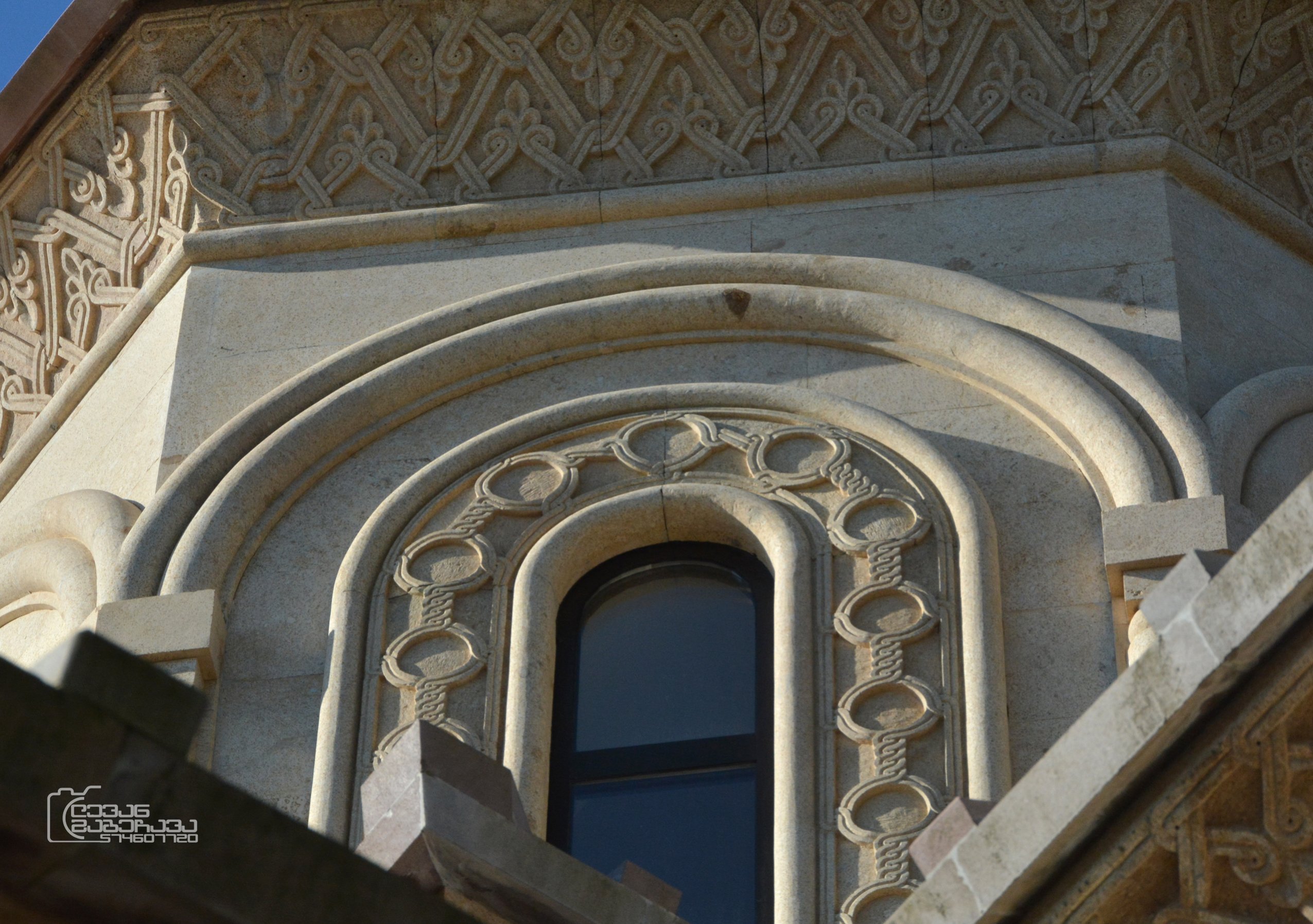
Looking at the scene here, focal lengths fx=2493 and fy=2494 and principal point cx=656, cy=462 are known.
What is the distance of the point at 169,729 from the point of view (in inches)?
155

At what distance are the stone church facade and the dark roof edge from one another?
29 mm

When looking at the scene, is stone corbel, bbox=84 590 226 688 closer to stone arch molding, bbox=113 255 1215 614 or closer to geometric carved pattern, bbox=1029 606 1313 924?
stone arch molding, bbox=113 255 1215 614

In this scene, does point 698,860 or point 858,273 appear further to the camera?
point 858,273

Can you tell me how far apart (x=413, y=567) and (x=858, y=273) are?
6.90ft

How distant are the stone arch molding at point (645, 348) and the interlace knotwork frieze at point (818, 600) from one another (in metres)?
0.50

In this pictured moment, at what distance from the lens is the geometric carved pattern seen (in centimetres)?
515

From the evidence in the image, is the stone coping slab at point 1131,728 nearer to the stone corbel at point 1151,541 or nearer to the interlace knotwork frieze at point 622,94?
the stone corbel at point 1151,541

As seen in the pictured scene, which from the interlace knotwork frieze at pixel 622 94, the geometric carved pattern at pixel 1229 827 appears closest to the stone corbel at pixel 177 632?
the interlace knotwork frieze at pixel 622 94

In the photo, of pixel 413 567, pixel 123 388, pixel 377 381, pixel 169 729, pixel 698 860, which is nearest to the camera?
pixel 169 729

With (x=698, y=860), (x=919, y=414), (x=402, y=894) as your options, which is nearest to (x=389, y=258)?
(x=919, y=414)

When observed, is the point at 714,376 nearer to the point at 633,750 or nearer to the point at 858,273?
the point at 858,273

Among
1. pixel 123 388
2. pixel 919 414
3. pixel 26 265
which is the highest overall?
pixel 26 265

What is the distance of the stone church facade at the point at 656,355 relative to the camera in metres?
8.52

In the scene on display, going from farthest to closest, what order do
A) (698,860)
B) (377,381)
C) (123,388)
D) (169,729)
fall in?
(123,388), (377,381), (698,860), (169,729)
